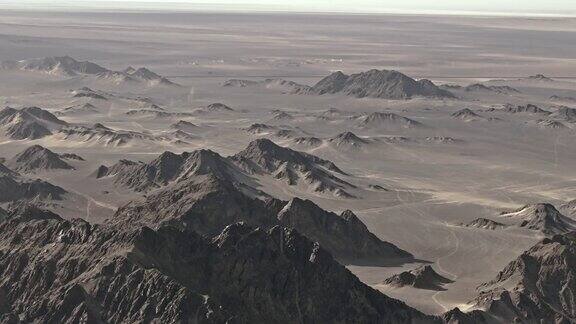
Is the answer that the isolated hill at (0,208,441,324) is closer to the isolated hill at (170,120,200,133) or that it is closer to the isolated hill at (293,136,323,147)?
the isolated hill at (293,136,323,147)

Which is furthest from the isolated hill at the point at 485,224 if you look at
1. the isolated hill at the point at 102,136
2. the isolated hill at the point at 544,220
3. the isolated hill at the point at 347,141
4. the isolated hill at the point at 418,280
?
the isolated hill at the point at 102,136

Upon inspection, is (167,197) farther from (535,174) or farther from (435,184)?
(535,174)

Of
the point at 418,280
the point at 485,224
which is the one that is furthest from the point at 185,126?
the point at 418,280

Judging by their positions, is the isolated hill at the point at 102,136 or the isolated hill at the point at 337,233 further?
the isolated hill at the point at 102,136

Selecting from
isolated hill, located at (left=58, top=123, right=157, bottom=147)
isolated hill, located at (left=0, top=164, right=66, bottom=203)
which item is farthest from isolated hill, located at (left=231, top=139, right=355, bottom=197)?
isolated hill, located at (left=58, top=123, right=157, bottom=147)

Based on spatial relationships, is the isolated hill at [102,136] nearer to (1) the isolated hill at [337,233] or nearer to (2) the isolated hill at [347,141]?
(2) the isolated hill at [347,141]

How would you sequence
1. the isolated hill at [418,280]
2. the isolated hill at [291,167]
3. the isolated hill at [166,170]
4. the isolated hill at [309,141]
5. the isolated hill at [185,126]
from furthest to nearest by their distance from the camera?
the isolated hill at [185,126] → the isolated hill at [309,141] → the isolated hill at [291,167] → the isolated hill at [166,170] → the isolated hill at [418,280]
